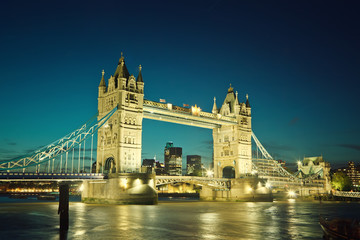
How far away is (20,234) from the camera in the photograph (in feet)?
76.7

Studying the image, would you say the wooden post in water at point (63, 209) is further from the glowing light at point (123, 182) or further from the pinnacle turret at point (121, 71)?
the pinnacle turret at point (121, 71)

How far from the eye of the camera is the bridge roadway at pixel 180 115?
69188 millimetres

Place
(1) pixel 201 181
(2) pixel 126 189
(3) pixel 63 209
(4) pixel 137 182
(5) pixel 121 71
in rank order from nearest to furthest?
(3) pixel 63 209, (2) pixel 126 189, (4) pixel 137 182, (5) pixel 121 71, (1) pixel 201 181

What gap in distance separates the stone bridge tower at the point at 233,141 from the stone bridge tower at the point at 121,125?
2882 cm

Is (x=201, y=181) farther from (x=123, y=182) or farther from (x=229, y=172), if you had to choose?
(x=123, y=182)

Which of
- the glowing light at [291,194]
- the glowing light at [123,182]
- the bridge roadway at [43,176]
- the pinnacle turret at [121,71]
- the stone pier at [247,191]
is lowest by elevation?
the glowing light at [291,194]

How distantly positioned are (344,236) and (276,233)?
6.35 meters

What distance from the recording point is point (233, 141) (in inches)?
3376

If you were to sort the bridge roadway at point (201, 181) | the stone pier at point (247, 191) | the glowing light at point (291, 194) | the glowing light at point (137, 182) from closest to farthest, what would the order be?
1. the glowing light at point (137, 182)
2. the bridge roadway at point (201, 181)
3. the stone pier at point (247, 191)
4. the glowing light at point (291, 194)

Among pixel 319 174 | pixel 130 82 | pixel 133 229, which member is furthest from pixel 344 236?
pixel 319 174

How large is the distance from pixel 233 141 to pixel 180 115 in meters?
19.2

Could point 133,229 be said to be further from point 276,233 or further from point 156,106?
point 156,106

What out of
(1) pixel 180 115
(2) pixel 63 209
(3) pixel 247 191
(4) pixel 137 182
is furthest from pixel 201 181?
(2) pixel 63 209

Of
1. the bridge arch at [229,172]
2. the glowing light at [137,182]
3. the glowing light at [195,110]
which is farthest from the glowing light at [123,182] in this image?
the bridge arch at [229,172]
